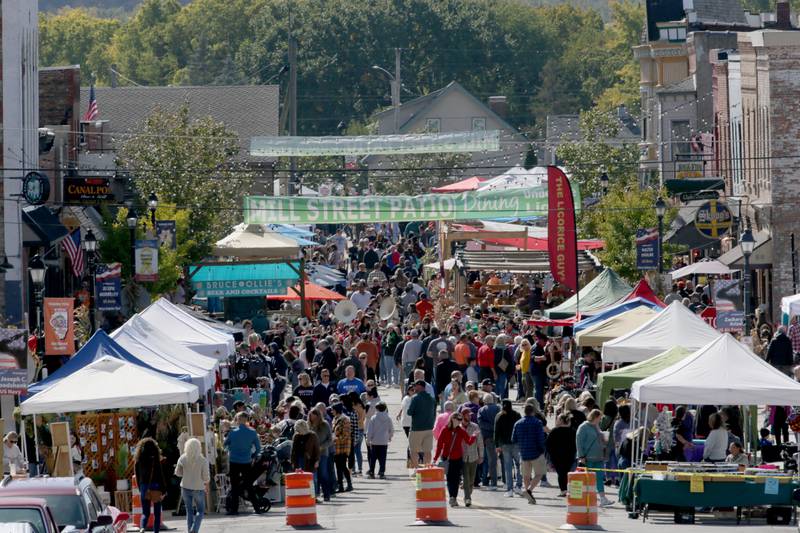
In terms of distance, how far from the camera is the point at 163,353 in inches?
1034

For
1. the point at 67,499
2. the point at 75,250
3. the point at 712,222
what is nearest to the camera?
the point at 67,499

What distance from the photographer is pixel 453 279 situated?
5088 cm

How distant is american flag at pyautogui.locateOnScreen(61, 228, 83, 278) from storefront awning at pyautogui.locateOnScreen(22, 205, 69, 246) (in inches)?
45.5

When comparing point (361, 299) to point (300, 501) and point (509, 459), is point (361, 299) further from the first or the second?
point (300, 501)

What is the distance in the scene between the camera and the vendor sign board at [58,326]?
1188 inches

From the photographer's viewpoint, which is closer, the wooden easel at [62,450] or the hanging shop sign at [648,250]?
the wooden easel at [62,450]

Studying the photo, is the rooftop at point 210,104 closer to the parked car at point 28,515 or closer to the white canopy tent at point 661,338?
the white canopy tent at point 661,338

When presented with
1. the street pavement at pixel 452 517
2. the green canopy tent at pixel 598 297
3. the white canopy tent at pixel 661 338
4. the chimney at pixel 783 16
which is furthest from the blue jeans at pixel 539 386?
the chimney at pixel 783 16

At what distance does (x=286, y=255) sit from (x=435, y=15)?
286 feet

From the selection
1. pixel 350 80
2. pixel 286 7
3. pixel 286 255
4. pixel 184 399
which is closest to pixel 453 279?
pixel 286 255

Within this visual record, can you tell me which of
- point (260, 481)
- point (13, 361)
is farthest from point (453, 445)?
point (13, 361)

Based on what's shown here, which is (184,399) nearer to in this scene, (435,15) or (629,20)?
(435,15)

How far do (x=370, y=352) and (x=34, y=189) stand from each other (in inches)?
380

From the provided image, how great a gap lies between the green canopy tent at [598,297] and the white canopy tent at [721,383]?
1237 cm
